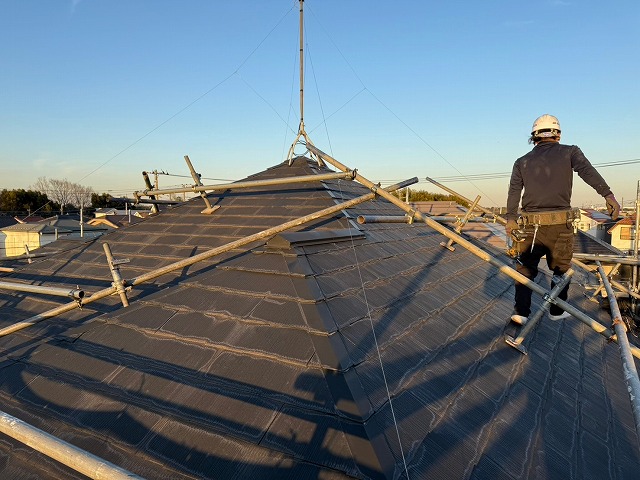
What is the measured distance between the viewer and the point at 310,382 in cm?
274

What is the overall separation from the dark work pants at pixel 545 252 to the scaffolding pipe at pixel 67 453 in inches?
192

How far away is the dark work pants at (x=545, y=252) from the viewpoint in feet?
16.0

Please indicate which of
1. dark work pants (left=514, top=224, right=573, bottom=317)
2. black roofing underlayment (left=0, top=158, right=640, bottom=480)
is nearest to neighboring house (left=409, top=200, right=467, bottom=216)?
dark work pants (left=514, top=224, right=573, bottom=317)

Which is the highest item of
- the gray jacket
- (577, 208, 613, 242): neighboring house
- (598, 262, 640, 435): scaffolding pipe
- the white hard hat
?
the white hard hat

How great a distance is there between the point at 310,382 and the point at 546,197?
3.73 meters

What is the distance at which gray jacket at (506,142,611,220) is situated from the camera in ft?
14.9

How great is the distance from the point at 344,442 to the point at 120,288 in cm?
319

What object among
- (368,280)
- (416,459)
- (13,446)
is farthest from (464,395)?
(13,446)

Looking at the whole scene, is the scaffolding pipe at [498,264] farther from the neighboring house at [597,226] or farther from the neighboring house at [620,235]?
the neighboring house at [620,235]

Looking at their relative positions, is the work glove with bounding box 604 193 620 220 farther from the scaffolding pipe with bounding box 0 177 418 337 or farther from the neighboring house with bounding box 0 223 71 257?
the neighboring house with bounding box 0 223 71 257

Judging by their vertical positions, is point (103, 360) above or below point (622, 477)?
above

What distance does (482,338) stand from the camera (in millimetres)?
4555

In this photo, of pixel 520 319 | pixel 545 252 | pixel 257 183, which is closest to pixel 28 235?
pixel 257 183

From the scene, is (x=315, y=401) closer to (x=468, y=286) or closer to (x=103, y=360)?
(x=103, y=360)
